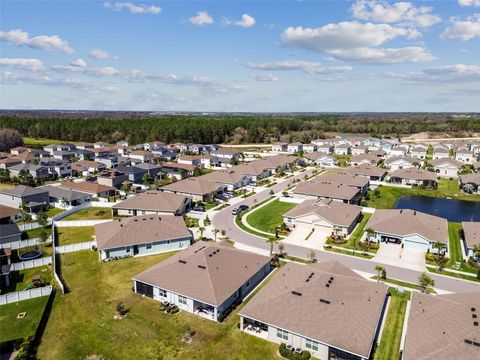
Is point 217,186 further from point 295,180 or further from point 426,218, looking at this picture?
point 426,218

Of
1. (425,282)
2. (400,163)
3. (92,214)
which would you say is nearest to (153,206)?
(92,214)

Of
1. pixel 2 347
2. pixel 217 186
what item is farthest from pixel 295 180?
pixel 2 347

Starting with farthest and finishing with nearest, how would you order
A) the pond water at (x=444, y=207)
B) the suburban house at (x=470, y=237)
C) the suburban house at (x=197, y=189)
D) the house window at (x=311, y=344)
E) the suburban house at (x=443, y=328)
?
the suburban house at (x=197, y=189)
the pond water at (x=444, y=207)
the suburban house at (x=470, y=237)
the house window at (x=311, y=344)
the suburban house at (x=443, y=328)

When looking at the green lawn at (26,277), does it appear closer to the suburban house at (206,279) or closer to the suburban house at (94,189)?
the suburban house at (206,279)

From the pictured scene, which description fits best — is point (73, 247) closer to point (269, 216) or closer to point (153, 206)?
point (153, 206)

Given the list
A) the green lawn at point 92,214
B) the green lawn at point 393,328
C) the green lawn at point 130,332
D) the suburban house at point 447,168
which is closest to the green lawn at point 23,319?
the green lawn at point 130,332

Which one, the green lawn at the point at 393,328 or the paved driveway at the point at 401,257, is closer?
the green lawn at the point at 393,328

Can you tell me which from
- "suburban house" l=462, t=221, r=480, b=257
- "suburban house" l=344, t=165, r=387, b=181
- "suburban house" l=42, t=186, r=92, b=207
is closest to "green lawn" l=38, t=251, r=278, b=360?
"suburban house" l=462, t=221, r=480, b=257

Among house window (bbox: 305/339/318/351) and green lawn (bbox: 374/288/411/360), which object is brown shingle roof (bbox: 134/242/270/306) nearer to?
house window (bbox: 305/339/318/351)
